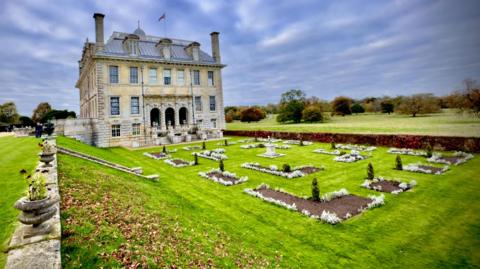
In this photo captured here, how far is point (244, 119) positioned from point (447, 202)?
242 ft

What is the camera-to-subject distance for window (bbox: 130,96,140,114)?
121ft

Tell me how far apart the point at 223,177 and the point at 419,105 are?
49.7 meters

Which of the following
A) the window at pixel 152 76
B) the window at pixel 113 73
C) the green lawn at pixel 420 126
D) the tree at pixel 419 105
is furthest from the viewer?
the tree at pixel 419 105

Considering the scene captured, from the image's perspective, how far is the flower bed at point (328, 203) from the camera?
33.2 feet

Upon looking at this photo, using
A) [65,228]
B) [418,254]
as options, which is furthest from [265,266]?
[65,228]

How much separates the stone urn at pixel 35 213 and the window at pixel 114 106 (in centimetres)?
Result: 3307

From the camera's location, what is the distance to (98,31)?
1321 inches

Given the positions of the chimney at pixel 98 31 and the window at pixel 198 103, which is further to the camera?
the window at pixel 198 103

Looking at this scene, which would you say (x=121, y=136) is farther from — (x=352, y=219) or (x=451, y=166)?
(x=451, y=166)

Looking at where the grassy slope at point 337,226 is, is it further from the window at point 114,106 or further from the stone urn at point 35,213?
the window at point 114,106

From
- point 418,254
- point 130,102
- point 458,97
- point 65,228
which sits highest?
point 130,102

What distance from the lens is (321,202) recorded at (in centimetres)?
1173

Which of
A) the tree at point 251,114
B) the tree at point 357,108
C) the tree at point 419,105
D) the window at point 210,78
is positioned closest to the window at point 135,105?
the window at point 210,78

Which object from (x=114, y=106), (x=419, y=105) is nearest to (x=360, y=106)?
(x=419, y=105)
